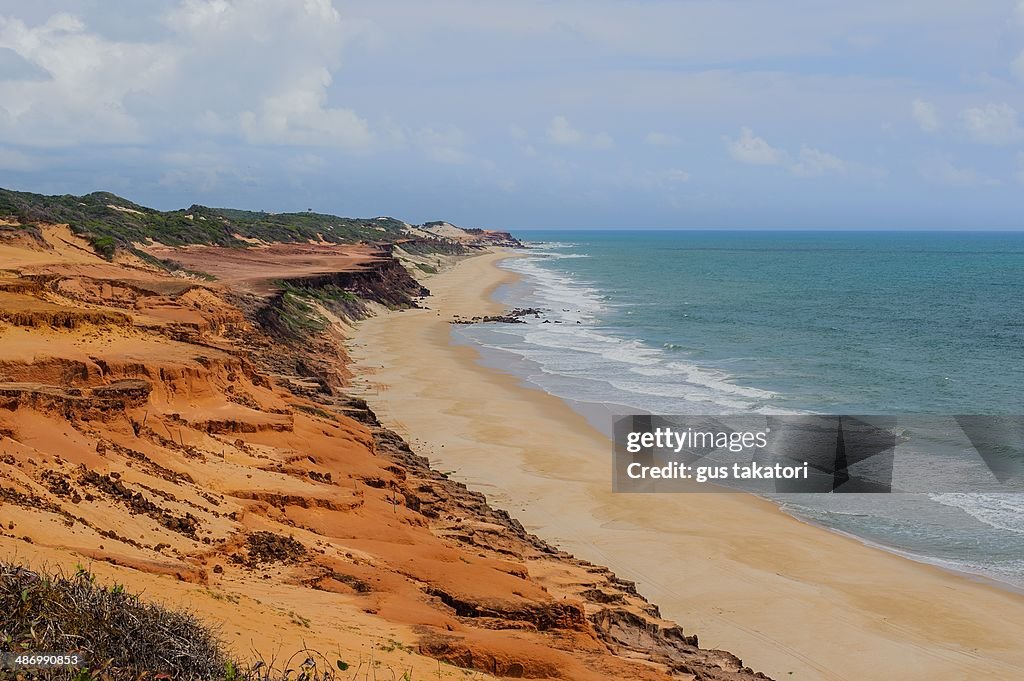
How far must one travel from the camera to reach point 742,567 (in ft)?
57.2

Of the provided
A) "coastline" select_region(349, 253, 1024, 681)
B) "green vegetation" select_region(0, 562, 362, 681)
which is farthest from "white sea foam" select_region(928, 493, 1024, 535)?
"green vegetation" select_region(0, 562, 362, 681)

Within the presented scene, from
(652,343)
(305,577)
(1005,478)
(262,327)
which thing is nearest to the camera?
(305,577)

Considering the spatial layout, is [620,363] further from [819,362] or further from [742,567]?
[742,567]

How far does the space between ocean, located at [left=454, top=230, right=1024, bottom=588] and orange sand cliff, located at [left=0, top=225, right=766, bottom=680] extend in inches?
352

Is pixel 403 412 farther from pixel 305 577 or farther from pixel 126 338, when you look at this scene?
pixel 305 577

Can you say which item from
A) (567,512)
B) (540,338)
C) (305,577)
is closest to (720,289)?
(540,338)

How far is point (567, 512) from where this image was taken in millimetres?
20156

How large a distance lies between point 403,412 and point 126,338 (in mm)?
11471

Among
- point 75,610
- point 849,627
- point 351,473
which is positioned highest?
point 75,610

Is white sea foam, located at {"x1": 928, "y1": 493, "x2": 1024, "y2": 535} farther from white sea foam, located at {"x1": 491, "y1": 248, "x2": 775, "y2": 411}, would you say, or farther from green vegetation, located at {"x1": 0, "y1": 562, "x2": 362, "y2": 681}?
green vegetation, located at {"x1": 0, "y1": 562, "x2": 362, "y2": 681}

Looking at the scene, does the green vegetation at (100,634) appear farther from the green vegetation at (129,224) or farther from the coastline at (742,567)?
the green vegetation at (129,224)

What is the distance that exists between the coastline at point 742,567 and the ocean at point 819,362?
1367 millimetres

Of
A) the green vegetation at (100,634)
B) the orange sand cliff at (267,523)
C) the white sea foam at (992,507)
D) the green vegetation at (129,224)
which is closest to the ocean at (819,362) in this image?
the white sea foam at (992,507)

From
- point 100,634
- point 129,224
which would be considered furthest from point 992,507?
point 129,224
